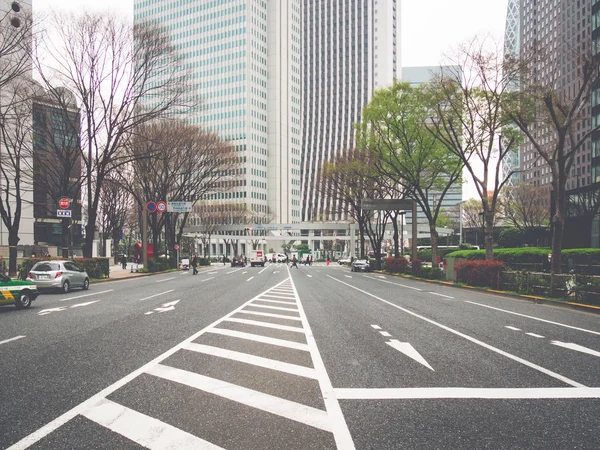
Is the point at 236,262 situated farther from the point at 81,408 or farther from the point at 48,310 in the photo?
the point at 81,408

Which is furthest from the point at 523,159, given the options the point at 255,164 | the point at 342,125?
the point at 255,164

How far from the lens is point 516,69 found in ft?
71.5

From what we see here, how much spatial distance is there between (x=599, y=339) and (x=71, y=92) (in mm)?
28970

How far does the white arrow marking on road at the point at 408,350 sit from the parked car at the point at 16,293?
1171 cm

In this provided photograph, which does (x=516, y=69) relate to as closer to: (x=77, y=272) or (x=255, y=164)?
(x=77, y=272)

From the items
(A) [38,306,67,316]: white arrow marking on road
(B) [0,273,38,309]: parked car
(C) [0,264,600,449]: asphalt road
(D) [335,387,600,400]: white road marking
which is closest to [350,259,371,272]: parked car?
(A) [38,306,67,316]: white arrow marking on road

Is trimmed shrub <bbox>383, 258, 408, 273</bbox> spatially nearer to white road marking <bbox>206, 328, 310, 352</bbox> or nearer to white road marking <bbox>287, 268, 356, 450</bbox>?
white road marking <bbox>206, 328, 310, 352</bbox>

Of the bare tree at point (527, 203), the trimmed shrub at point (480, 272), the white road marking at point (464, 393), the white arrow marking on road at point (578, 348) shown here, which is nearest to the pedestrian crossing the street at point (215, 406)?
the white road marking at point (464, 393)

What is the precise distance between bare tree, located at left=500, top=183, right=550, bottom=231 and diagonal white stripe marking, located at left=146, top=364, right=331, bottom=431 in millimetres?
56513

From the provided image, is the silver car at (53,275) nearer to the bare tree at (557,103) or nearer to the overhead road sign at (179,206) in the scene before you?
the overhead road sign at (179,206)

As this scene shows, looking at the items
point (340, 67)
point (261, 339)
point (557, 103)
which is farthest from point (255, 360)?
point (340, 67)

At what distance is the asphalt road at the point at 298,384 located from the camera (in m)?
4.58

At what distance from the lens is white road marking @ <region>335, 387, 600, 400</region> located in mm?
5828

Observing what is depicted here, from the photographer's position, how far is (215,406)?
5418 millimetres
